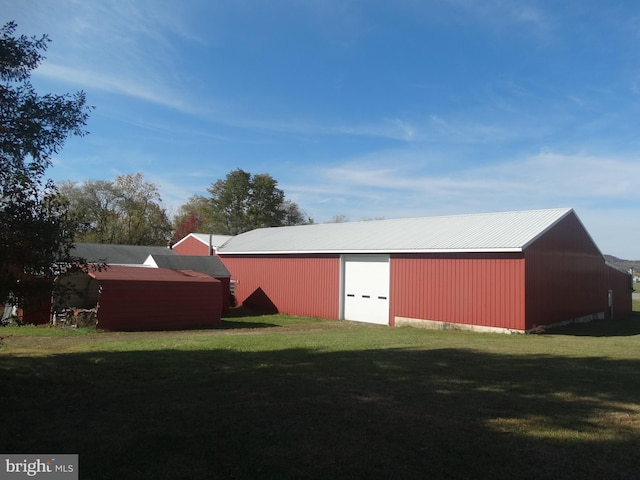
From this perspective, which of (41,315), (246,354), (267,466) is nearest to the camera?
(267,466)

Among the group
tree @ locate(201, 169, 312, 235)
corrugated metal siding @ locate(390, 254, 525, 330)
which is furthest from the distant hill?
tree @ locate(201, 169, 312, 235)

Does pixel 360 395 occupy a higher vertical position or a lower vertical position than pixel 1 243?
lower

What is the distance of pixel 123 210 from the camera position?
163 feet

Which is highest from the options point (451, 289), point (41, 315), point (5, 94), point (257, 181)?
point (257, 181)

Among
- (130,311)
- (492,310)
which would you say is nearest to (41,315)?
(130,311)

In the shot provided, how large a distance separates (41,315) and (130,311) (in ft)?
13.4

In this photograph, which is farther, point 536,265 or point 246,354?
point 536,265

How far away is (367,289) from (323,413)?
16.7m

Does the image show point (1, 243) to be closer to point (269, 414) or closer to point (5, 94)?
point (5, 94)

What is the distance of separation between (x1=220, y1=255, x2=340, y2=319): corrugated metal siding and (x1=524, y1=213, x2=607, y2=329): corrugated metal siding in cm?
888

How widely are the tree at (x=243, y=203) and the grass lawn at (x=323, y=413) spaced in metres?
46.9

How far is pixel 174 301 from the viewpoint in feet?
62.1

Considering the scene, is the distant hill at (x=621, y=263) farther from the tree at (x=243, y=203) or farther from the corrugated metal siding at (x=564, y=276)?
the tree at (x=243, y=203)

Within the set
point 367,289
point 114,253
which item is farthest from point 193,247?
point 367,289
